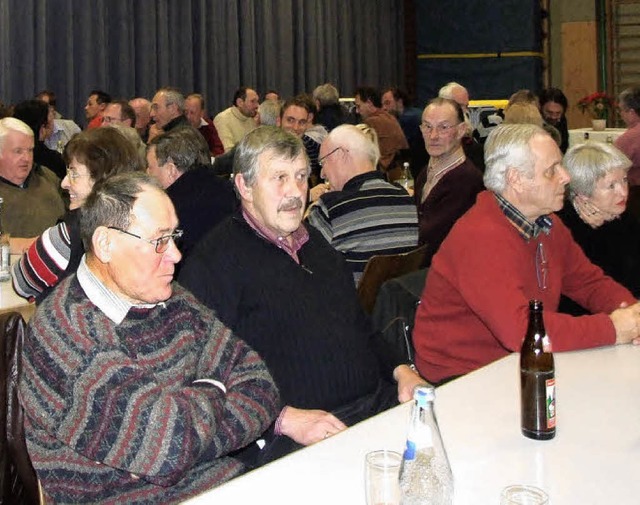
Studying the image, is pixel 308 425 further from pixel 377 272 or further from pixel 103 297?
pixel 377 272

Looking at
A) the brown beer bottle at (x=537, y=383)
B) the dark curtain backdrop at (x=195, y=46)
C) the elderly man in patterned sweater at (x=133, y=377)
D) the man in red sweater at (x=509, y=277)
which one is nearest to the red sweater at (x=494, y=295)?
the man in red sweater at (x=509, y=277)

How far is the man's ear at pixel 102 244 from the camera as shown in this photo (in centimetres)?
210

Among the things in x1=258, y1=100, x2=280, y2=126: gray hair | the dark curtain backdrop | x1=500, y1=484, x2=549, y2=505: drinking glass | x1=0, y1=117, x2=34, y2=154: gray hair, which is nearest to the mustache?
x1=500, y1=484, x2=549, y2=505: drinking glass

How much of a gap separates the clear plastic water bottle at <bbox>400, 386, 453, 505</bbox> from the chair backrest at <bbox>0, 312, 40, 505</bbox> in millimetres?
1052

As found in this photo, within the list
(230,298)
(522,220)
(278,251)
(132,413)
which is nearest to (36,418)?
(132,413)

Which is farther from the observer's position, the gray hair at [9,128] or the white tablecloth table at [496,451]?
the gray hair at [9,128]

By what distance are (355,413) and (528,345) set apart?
0.79 meters

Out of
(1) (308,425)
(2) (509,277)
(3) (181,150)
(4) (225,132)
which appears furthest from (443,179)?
(4) (225,132)

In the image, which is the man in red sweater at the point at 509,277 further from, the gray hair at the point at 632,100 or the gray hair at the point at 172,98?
the gray hair at the point at 172,98

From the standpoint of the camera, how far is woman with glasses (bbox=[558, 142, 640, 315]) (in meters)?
3.51

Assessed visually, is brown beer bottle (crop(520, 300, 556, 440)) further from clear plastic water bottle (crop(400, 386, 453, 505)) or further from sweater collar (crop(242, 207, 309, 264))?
sweater collar (crop(242, 207, 309, 264))

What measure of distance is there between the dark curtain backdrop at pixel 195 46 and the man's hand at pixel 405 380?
7.59m

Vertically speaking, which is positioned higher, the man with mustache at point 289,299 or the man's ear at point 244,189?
the man's ear at point 244,189

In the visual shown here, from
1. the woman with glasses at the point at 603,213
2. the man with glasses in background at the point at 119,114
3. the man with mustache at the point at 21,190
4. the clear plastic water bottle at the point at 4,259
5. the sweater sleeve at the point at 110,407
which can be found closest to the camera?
the sweater sleeve at the point at 110,407
